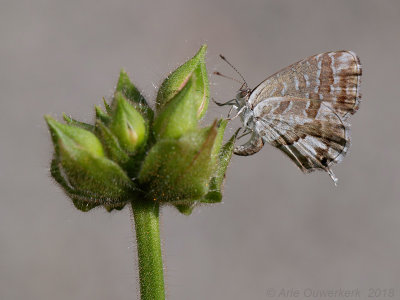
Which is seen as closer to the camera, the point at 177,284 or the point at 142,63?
the point at 177,284

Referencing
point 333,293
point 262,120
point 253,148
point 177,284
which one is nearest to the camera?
point 253,148

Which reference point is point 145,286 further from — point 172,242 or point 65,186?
point 172,242

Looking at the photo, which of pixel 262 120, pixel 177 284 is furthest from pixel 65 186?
pixel 177 284

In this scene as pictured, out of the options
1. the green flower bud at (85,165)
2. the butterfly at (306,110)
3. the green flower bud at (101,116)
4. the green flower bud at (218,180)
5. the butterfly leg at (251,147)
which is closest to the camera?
the green flower bud at (85,165)

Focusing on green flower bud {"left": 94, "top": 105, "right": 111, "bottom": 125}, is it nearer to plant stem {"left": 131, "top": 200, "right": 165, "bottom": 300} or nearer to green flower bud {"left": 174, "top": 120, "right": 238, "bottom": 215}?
plant stem {"left": 131, "top": 200, "right": 165, "bottom": 300}

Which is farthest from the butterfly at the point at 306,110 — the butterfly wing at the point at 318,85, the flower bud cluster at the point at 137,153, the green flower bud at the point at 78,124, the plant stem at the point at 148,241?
the green flower bud at the point at 78,124

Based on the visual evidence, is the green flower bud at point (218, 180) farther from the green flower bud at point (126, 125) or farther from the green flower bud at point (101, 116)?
the green flower bud at point (101, 116)
